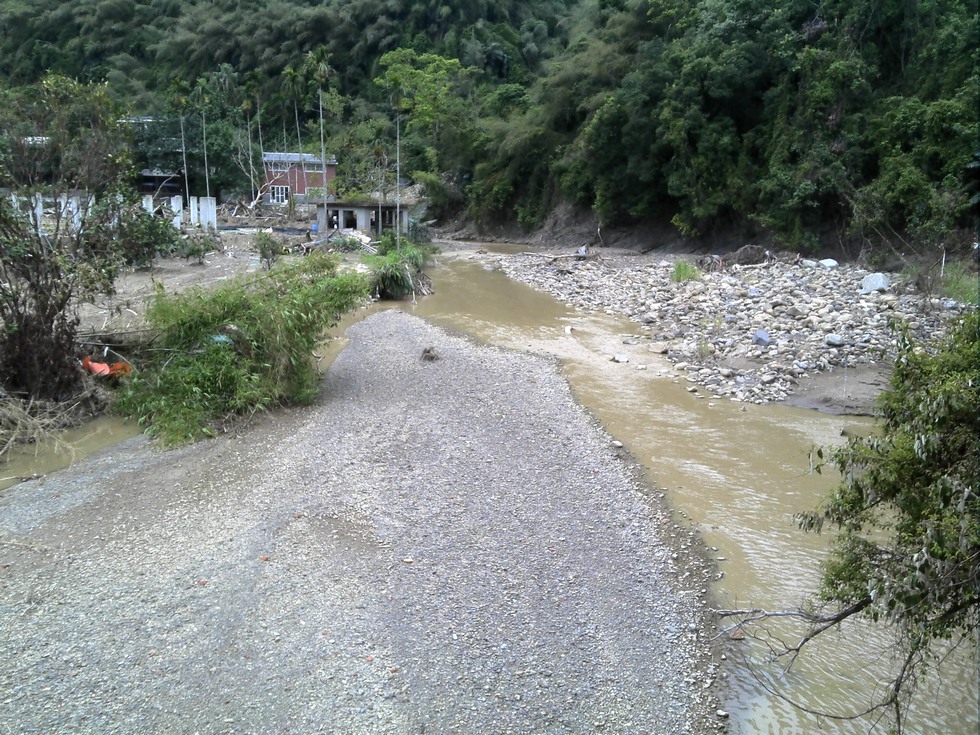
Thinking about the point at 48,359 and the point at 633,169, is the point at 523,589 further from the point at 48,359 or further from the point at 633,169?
the point at 633,169

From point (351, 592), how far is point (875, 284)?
17863 mm

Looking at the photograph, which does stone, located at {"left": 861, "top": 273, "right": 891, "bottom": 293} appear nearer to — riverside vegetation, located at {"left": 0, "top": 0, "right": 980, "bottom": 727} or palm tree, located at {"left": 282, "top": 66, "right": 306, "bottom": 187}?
riverside vegetation, located at {"left": 0, "top": 0, "right": 980, "bottom": 727}

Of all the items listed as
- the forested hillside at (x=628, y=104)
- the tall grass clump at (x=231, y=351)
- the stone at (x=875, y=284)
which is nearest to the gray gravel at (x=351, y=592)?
the tall grass clump at (x=231, y=351)

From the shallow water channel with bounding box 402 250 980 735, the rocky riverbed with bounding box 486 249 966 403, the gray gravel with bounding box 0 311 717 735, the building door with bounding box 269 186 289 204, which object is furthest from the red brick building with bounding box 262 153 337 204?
the gray gravel with bounding box 0 311 717 735

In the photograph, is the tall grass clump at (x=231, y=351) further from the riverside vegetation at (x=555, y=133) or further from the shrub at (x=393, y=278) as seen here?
the shrub at (x=393, y=278)

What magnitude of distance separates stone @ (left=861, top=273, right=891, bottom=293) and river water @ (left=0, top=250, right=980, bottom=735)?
20.4ft

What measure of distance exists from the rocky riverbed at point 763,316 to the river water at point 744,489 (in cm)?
80

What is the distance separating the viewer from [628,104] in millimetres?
33156

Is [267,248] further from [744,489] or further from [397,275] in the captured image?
[744,489]

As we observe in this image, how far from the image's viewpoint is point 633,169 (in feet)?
113

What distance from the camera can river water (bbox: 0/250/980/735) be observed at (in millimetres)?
6070

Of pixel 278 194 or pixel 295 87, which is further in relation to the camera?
pixel 295 87

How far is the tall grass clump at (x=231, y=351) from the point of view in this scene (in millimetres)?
11828

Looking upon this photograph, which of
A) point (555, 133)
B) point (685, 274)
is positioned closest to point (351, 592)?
point (685, 274)
